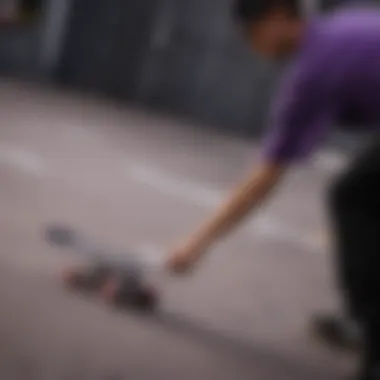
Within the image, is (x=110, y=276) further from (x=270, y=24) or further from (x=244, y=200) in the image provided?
(x=270, y=24)

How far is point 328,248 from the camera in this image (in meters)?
3.35

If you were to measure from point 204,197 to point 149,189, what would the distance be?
0.77 ft

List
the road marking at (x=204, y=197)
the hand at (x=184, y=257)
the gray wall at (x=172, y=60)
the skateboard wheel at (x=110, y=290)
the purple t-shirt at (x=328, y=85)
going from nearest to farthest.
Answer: the purple t-shirt at (x=328, y=85) < the hand at (x=184, y=257) < the skateboard wheel at (x=110, y=290) < the road marking at (x=204, y=197) < the gray wall at (x=172, y=60)

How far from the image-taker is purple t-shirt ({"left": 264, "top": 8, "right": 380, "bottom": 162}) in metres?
1.79

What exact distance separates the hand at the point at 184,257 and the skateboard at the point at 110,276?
13.6 inches

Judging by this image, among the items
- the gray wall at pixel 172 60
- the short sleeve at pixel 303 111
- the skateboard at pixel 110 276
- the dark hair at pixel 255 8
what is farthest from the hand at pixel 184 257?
the gray wall at pixel 172 60

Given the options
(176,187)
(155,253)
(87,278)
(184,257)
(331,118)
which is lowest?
(176,187)

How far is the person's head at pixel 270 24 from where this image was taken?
1820 mm

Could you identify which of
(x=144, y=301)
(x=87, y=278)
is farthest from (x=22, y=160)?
(x=144, y=301)

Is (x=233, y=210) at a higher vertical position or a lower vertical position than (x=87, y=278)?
higher

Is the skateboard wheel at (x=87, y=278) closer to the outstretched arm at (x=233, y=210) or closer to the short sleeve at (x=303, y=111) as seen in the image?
the outstretched arm at (x=233, y=210)

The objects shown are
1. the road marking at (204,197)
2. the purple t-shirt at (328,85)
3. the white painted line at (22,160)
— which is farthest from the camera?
the white painted line at (22,160)

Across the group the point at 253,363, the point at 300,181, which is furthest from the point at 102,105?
the point at 253,363

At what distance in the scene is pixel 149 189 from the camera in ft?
12.4
